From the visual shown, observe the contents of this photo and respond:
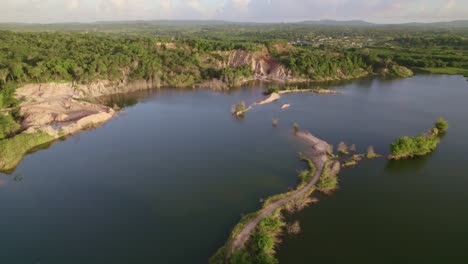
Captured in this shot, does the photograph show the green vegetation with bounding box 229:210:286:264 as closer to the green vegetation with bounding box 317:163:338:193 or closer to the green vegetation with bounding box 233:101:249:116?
the green vegetation with bounding box 317:163:338:193

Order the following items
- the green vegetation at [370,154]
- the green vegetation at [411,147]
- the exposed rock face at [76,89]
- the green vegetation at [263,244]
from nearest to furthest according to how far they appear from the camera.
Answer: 1. the green vegetation at [263,244]
2. the green vegetation at [411,147]
3. the green vegetation at [370,154]
4. the exposed rock face at [76,89]

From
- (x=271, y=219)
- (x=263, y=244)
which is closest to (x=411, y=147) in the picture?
(x=271, y=219)

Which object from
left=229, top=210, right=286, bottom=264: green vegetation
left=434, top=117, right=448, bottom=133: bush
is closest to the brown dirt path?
left=229, top=210, right=286, bottom=264: green vegetation

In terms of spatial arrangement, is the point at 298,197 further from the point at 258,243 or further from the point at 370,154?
the point at 370,154

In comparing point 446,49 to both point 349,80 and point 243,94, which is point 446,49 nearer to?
point 349,80

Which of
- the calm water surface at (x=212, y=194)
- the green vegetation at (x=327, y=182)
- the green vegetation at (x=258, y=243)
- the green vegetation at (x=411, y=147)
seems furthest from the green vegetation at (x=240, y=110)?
the green vegetation at (x=258, y=243)

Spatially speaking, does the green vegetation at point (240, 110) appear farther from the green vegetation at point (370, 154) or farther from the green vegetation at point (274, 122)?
the green vegetation at point (370, 154)
